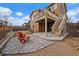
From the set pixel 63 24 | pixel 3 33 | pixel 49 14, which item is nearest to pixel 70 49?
pixel 63 24

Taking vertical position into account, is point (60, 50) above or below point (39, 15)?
below

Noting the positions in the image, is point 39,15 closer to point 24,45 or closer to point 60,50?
point 24,45

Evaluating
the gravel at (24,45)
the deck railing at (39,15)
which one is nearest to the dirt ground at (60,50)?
the gravel at (24,45)

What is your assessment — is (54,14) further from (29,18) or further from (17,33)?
(17,33)

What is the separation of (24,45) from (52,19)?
0.55 m

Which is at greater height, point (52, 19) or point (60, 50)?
point (52, 19)

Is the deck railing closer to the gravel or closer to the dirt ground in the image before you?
the gravel

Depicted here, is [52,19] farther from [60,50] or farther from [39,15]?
[60,50]

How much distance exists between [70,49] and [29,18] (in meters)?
0.74

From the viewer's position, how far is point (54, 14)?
3113mm

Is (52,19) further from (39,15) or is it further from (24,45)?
(24,45)

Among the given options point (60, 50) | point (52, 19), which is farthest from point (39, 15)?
point (60, 50)

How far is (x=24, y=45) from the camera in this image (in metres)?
3.11

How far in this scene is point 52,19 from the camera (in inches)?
121
